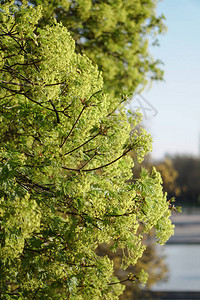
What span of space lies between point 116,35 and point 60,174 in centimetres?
658

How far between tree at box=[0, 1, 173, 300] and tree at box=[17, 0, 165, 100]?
4180mm

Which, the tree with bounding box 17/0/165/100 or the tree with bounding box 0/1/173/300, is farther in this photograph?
the tree with bounding box 17/0/165/100

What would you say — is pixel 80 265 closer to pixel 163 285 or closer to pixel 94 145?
pixel 94 145

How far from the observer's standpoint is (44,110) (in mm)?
5520

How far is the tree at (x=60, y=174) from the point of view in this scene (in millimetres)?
5082

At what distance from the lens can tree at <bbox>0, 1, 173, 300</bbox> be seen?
5.08m

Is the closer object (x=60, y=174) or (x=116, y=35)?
(x=60, y=174)

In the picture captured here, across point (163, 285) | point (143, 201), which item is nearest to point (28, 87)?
point (143, 201)

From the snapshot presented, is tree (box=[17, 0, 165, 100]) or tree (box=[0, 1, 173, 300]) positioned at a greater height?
tree (box=[17, 0, 165, 100])

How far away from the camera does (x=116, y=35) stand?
36.8ft

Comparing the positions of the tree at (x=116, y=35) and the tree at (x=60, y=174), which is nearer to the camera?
the tree at (x=60, y=174)

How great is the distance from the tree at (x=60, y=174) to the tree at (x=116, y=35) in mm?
4180

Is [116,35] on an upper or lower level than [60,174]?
upper

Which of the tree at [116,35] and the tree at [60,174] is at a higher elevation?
the tree at [116,35]
